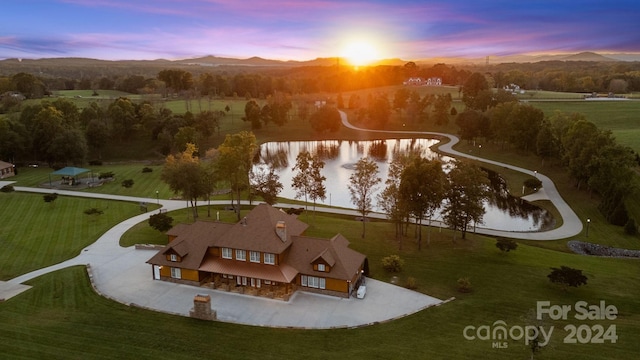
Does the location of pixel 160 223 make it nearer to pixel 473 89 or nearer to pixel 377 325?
pixel 377 325

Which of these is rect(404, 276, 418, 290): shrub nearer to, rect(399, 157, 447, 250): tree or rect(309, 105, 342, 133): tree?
rect(399, 157, 447, 250): tree

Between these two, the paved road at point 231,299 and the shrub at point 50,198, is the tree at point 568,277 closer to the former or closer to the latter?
the paved road at point 231,299

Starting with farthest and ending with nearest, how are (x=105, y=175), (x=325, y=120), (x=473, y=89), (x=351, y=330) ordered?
(x=473, y=89), (x=325, y=120), (x=105, y=175), (x=351, y=330)

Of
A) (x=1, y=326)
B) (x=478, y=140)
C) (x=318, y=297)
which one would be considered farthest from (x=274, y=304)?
(x=478, y=140)

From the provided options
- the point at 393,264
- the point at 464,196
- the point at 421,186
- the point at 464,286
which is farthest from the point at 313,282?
the point at 464,196

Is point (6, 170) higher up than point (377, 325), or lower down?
higher up

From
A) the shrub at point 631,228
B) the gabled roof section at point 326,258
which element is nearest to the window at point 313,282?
the gabled roof section at point 326,258
